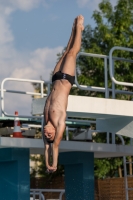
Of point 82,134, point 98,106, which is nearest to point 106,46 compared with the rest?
point 82,134

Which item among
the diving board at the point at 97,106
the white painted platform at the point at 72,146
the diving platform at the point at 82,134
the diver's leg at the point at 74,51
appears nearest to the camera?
the diver's leg at the point at 74,51

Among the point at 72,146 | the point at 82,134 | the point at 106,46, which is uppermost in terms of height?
the point at 106,46

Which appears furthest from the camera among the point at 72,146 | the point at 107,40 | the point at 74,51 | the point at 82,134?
the point at 107,40

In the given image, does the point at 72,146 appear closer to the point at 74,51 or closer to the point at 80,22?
the point at 74,51

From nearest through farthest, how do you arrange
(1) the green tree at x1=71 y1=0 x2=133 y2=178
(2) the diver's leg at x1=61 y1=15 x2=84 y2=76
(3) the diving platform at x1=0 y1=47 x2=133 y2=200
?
(2) the diver's leg at x1=61 y1=15 x2=84 y2=76 → (3) the diving platform at x1=0 y1=47 x2=133 y2=200 → (1) the green tree at x1=71 y1=0 x2=133 y2=178

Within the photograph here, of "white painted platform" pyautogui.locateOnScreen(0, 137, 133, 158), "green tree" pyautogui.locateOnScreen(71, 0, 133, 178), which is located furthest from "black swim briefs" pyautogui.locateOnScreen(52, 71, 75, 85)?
"green tree" pyautogui.locateOnScreen(71, 0, 133, 178)

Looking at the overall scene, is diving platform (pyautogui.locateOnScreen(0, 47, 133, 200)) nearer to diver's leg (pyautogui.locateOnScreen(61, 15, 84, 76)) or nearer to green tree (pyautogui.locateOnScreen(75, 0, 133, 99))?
diver's leg (pyautogui.locateOnScreen(61, 15, 84, 76))

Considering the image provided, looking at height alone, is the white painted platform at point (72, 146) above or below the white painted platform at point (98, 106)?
below

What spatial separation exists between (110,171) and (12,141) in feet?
51.0

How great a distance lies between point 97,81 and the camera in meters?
25.8

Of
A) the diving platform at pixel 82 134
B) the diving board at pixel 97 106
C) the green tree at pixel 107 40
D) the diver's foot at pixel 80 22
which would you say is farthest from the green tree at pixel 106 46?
the diver's foot at pixel 80 22

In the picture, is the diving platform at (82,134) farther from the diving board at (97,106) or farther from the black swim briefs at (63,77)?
the black swim briefs at (63,77)

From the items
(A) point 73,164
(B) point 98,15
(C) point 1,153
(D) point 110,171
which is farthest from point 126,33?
(C) point 1,153

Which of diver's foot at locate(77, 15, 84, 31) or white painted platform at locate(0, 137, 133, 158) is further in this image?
white painted platform at locate(0, 137, 133, 158)
